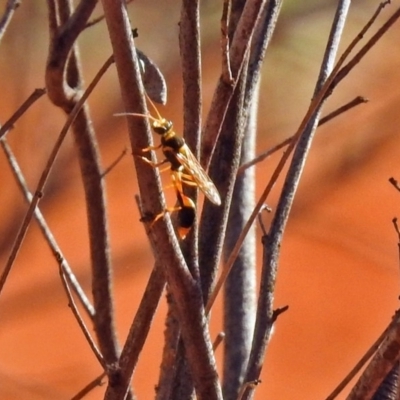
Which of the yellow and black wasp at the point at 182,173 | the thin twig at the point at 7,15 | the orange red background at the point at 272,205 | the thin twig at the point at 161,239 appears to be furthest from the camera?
the orange red background at the point at 272,205

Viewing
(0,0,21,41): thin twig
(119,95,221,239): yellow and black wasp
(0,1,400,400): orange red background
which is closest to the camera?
(119,95,221,239): yellow and black wasp

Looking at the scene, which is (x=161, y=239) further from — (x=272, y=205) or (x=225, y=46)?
(x=272, y=205)

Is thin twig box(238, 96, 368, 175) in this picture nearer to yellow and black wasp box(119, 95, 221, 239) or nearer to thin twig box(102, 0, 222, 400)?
yellow and black wasp box(119, 95, 221, 239)

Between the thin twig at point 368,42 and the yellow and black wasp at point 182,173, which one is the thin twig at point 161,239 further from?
the thin twig at point 368,42

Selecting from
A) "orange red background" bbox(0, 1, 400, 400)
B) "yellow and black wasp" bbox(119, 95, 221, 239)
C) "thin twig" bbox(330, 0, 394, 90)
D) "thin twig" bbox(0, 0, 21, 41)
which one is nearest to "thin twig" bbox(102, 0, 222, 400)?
"yellow and black wasp" bbox(119, 95, 221, 239)

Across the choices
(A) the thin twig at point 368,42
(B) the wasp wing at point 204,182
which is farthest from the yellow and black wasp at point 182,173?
(A) the thin twig at point 368,42

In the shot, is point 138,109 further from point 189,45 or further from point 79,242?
point 79,242
